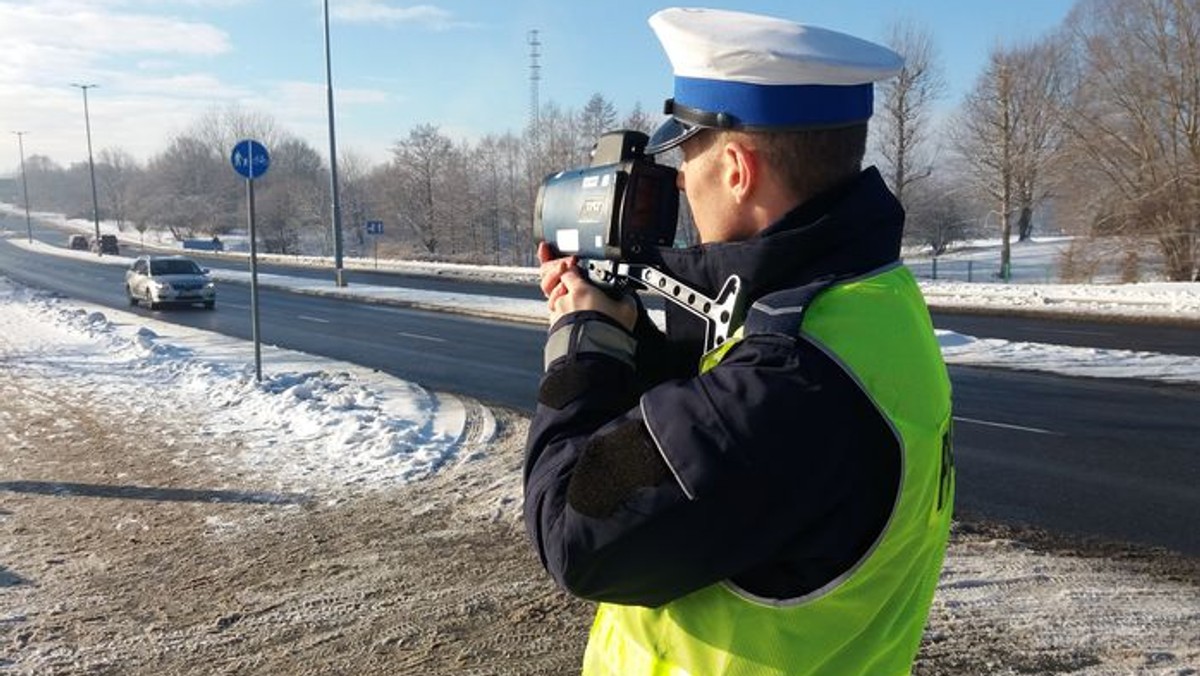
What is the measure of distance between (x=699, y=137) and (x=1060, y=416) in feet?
31.6

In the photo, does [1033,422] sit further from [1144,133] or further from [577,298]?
[1144,133]

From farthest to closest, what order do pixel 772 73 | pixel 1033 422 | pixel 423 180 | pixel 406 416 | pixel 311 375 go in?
1. pixel 423 180
2. pixel 311 375
3. pixel 1033 422
4. pixel 406 416
5. pixel 772 73

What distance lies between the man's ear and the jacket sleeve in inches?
10.2

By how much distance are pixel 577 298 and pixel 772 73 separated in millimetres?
492

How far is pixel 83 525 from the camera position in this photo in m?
5.95

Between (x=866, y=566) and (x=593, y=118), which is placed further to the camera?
(x=593, y=118)

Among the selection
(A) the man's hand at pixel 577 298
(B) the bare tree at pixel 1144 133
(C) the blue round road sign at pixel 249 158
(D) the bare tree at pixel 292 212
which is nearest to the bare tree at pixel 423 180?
(D) the bare tree at pixel 292 212

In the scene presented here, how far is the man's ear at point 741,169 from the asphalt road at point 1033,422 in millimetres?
5466

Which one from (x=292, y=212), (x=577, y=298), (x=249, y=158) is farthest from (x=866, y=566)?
(x=292, y=212)

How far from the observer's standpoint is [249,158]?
1101 cm

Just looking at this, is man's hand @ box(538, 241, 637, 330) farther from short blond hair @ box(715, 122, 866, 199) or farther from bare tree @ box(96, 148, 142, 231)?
bare tree @ box(96, 148, 142, 231)

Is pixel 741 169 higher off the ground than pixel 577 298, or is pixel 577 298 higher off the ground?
pixel 741 169

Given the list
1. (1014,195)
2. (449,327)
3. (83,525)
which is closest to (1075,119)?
(1014,195)

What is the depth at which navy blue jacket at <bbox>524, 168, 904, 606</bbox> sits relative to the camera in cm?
113
